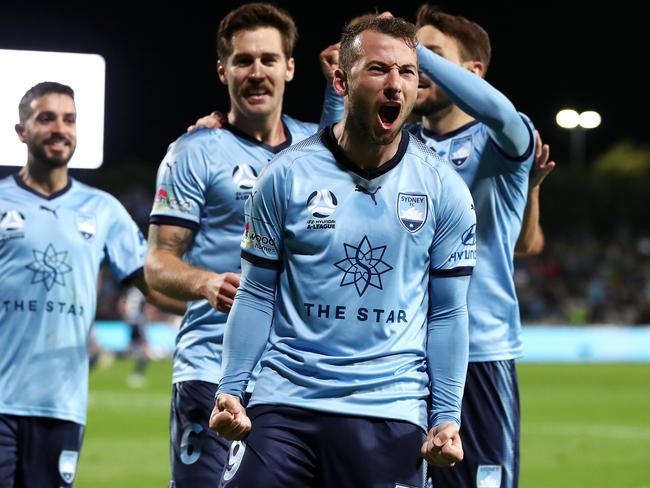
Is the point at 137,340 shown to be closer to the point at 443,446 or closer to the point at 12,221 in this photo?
the point at 12,221

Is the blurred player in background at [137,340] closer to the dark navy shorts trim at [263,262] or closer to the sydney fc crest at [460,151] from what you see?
the sydney fc crest at [460,151]

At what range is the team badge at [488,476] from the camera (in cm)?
532

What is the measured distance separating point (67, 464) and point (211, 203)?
1.47 meters

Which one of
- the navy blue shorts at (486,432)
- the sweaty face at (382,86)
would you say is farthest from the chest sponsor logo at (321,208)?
the navy blue shorts at (486,432)

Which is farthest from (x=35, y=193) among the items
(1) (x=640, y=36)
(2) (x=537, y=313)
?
(1) (x=640, y=36)

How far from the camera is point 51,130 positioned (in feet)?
20.3

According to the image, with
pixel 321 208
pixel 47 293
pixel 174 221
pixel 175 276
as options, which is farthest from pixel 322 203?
pixel 47 293

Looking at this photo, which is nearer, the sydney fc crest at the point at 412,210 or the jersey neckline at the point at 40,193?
the sydney fc crest at the point at 412,210

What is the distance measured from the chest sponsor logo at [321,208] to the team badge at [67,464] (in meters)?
2.53

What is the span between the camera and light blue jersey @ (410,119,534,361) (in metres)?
5.37

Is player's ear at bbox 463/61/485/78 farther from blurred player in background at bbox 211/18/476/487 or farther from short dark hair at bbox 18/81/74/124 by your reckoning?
short dark hair at bbox 18/81/74/124

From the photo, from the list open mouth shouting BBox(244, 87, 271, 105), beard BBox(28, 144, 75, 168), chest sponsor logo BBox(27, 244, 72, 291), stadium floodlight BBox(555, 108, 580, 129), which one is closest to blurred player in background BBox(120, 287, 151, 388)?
beard BBox(28, 144, 75, 168)

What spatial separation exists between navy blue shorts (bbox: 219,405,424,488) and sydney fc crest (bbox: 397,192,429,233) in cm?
60

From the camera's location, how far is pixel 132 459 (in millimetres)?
12945
